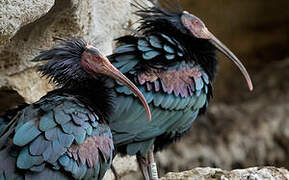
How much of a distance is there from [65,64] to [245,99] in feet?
15.3

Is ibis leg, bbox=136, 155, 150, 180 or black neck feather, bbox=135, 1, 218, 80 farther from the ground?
black neck feather, bbox=135, 1, 218, 80

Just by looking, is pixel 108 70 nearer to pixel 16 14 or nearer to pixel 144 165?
pixel 16 14

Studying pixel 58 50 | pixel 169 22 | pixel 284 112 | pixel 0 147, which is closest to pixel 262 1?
pixel 284 112

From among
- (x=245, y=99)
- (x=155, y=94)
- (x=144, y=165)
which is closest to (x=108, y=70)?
(x=155, y=94)

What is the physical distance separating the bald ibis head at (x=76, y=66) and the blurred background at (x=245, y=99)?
10.5 feet

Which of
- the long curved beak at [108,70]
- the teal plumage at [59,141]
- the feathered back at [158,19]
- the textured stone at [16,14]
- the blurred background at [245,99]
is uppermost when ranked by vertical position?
the textured stone at [16,14]

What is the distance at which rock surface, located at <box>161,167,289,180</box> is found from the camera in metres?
4.98

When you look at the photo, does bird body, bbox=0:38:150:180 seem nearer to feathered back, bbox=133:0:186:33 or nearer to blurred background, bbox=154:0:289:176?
feathered back, bbox=133:0:186:33

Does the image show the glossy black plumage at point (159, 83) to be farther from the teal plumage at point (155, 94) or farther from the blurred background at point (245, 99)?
the blurred background at point (245, 99)

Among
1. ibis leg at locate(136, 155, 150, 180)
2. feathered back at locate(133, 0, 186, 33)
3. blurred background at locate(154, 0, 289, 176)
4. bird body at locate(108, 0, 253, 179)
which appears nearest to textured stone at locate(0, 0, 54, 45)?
bird body at locate(108, 0, 253, 179)

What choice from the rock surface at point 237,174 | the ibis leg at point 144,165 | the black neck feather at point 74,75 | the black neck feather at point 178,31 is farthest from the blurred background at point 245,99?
the black neck feather at point 74,75

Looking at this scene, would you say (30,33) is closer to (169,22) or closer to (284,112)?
(169,22)

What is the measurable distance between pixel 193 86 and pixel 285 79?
12.7 ft

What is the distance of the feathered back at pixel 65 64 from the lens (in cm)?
477
